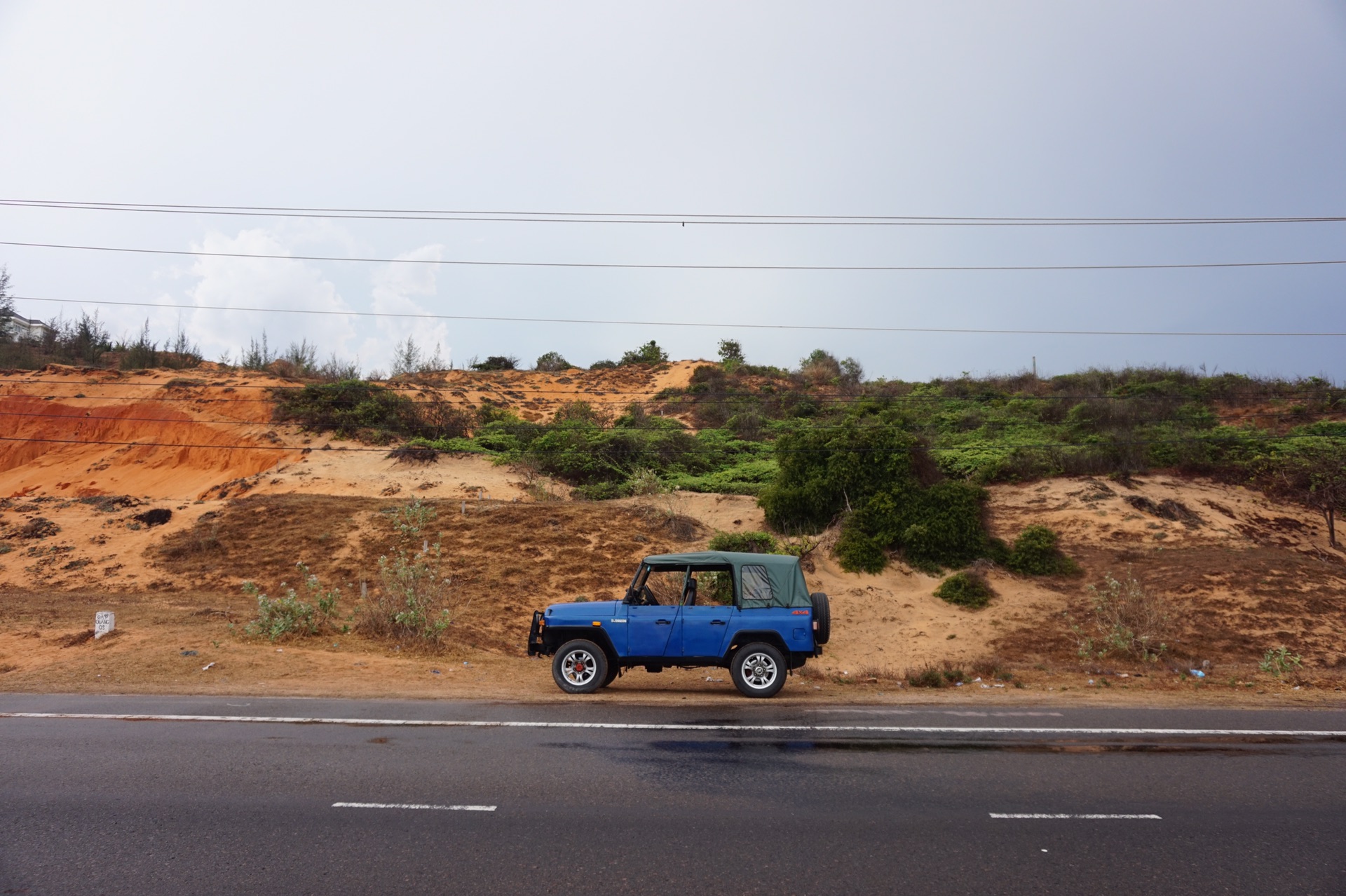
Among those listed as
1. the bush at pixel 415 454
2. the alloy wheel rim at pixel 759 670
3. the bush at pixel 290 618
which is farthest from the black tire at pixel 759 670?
the bush at pixel 415 454

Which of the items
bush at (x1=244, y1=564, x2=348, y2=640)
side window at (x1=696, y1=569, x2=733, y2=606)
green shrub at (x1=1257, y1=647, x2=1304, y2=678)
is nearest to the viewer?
side window at (x1=696, y1=569, x2=733, y2=606)

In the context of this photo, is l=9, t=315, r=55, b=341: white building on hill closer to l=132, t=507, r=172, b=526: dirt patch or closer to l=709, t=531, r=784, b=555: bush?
l=132, t=507, r=172, b=526: dirt patch

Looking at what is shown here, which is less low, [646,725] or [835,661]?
[646,725]

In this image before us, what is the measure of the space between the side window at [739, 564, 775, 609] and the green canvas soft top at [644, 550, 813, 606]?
0.11ft

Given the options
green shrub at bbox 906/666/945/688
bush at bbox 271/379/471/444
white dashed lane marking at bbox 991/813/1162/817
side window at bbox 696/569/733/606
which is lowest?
green shrub at bbox 906/666/945/688

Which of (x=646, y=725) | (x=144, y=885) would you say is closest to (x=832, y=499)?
(x=646, y=725)

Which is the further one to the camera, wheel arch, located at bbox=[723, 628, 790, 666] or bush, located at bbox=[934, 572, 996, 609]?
bush, located at bbox=[934, 572, 996, 609]

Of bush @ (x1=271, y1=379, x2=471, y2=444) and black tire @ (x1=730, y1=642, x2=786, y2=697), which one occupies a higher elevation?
bush @ (x1=271, y1=379, x2=471, y2=444)

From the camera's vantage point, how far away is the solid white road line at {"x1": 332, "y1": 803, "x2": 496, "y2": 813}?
5.96 m

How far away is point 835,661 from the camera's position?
18.6 metres

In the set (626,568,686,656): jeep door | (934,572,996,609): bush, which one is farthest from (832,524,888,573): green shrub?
(626,568,686,656): jeep door

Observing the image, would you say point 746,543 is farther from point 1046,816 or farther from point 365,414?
point 365,414

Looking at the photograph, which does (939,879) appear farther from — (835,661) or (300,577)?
(300,577)

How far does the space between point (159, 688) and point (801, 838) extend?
33.9ft
